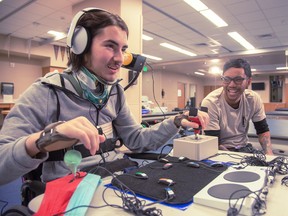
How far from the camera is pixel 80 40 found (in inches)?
37.1

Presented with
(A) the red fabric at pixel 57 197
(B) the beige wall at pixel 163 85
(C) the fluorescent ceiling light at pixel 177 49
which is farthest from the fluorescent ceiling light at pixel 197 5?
(B) the beige wall at pixel 163 85

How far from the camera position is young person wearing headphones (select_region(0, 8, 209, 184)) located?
0.63 meters

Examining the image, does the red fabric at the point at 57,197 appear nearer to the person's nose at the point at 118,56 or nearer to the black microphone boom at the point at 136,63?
the person's nose at the point at 118,56

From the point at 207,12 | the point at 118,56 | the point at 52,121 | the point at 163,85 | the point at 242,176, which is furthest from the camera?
the point at 163,85

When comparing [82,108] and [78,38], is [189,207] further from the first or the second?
[78,38]

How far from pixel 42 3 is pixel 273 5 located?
4135 mm

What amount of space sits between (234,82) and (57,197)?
4.74ft

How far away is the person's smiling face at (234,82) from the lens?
5.38 feet

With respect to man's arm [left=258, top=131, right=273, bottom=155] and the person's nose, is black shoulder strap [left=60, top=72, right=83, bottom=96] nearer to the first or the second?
the person's nose

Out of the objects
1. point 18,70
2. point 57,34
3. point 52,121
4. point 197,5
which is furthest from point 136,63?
point 18,70

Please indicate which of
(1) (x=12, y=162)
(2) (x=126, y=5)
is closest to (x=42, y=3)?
(2) (x=126, y=5)

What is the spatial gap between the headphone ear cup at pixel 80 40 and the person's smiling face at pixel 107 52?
30mm

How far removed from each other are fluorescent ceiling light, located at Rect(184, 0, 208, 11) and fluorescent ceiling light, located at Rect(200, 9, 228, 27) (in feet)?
0.56

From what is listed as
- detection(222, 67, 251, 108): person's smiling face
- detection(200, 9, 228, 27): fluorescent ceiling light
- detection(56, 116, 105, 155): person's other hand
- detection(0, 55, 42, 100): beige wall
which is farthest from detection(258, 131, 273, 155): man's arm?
detection(0, 55, 42, 100): beige wall
